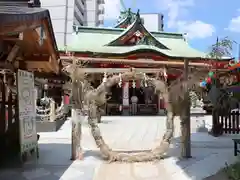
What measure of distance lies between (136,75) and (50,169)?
10.1 feet

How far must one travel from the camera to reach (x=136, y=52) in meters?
20.5

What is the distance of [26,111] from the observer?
7074 millimetres

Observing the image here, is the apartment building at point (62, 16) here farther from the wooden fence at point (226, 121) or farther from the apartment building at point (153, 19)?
the wooden fence at point (226, 121)

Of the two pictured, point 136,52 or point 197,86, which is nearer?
point 197,86

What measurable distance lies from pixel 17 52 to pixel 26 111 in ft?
4.55

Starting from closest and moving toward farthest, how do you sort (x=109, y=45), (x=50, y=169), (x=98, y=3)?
1. (x=50, y=169)
2. (x=109, y=45)
3. (x=98, y=3)

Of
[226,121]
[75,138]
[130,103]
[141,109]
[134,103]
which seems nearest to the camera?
[75,138]

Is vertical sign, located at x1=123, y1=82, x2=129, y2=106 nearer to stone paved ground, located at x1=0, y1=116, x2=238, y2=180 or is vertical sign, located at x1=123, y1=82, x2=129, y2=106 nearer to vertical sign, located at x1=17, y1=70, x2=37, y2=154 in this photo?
stone paved ground, located at x1=0, y1=116, x2=238, y2=180

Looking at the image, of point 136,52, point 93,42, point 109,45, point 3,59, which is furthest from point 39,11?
point 93,42

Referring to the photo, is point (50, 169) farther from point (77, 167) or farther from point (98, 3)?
point (98, 3)

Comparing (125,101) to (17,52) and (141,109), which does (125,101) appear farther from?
(17,52)

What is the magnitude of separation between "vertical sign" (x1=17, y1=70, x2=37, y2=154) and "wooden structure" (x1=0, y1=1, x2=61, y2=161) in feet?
0.76

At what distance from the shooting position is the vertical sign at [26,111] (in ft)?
22.0

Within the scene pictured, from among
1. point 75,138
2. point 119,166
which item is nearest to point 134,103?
point 75,138
